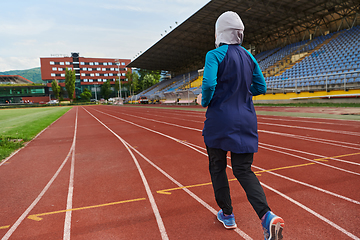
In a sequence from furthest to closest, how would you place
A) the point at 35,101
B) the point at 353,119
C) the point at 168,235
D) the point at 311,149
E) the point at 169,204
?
the point at 35,101 < the point at 353,119 < the point at 311,149 < the point at 169,204 < the point at 168,235

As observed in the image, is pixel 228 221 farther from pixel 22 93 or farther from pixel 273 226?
pixel 22 93

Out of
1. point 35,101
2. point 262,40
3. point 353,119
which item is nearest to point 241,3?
point 262,40

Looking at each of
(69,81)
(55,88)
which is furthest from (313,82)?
(55,88)

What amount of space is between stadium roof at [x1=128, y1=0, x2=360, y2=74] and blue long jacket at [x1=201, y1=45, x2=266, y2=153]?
25.2 m

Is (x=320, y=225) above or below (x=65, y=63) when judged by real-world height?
below

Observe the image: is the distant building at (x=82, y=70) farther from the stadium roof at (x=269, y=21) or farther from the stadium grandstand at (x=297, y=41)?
the stadium grandstand at (x=297, y=41)

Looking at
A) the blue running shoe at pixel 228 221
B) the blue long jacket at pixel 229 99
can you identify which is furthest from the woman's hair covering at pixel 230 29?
the blue running shoe at pixel 228 221

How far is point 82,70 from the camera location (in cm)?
9106

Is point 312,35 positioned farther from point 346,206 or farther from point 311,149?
point 346,206

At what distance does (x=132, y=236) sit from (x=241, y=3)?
2709 cm

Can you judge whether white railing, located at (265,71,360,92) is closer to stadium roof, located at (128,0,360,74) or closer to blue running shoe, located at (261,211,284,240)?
stadium roof, located at (128,0,360,74)

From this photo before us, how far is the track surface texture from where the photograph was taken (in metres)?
2.29

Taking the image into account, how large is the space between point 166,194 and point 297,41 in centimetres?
3568

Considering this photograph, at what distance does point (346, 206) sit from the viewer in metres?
2.56
